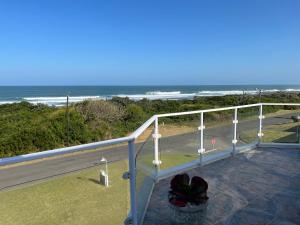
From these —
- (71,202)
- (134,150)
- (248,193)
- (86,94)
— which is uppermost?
(134,150)

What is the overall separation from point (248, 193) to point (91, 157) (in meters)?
1.80

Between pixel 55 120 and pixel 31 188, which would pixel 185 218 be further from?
pixel 55 120

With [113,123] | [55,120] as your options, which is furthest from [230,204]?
[113,123]

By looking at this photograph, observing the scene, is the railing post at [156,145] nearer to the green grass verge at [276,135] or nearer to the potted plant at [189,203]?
the potted plant at [189,203]

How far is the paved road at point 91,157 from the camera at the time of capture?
170cm

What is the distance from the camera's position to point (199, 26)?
22000mm

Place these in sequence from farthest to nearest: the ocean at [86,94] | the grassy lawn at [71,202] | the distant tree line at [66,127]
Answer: the ocean at [86,94] < the distant tree line at [66,127] < the grassy lawn at [71,202]

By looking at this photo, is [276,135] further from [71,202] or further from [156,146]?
[71,202]

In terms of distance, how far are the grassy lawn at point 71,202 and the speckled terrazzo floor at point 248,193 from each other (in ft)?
1.11

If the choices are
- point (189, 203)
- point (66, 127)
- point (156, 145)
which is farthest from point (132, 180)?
point (66, 127)

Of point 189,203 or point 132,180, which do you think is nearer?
point 132,180

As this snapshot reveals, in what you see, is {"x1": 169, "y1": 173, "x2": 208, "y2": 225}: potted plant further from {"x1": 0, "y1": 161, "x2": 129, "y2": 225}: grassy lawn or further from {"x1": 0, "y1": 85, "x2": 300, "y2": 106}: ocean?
{"x1": 0, "y1": 85, "x2": 300, "y2": 106}: ocean

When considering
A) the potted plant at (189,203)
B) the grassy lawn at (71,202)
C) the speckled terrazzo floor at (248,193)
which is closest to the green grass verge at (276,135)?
the speckled terrazzo floor at (248,193)

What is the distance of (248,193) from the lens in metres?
3.05
